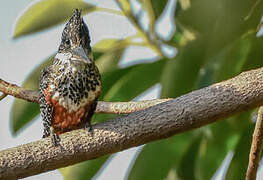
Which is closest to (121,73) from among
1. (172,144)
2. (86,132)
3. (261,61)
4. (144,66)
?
(144,66)

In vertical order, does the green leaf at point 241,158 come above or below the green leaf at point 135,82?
below

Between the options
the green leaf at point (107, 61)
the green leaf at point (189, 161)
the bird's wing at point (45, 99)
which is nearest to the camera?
the bird's wing at point (45, 99)

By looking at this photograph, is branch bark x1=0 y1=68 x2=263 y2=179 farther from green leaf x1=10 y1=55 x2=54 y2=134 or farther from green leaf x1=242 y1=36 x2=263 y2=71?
green leaf x1=10 y1=55 x2=54 y2=134

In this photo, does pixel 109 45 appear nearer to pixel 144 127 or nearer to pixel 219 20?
pixel 219 20

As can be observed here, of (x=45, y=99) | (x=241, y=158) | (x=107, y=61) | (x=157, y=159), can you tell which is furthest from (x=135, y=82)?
(x=241, y=158)

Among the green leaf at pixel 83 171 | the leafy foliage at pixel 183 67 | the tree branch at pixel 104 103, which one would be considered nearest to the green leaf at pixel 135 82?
the leafy foliage at pixel 183 67

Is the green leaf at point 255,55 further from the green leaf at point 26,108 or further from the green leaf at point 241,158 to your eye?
the green leaf at point 26,108
